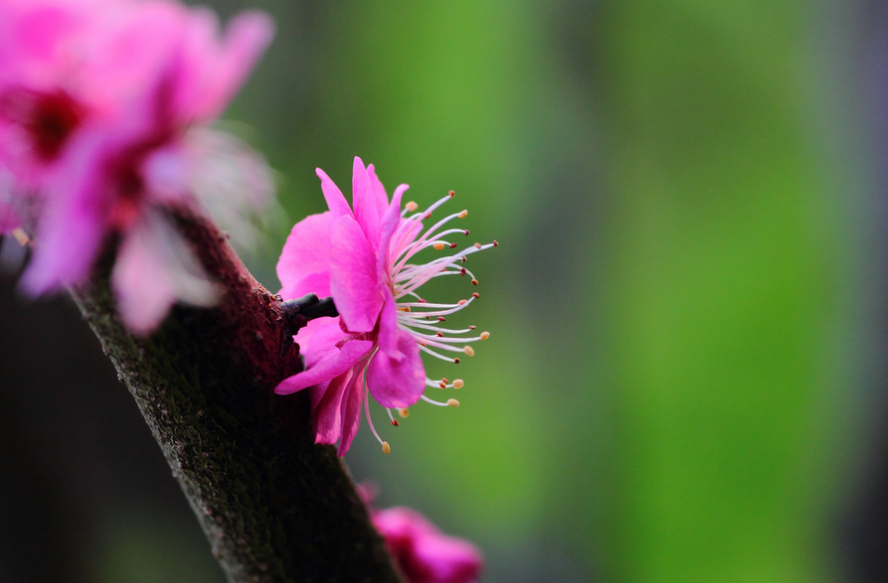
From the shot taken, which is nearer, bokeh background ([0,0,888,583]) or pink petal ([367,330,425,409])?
pink petal ([367,330,425,409])

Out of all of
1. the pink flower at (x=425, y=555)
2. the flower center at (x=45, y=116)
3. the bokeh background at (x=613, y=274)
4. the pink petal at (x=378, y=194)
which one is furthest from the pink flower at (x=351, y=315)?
the bokeh background at (x=613, y=274)

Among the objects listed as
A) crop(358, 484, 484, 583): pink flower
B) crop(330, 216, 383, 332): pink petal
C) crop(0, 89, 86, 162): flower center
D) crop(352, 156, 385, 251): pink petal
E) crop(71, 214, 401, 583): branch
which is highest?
crop(0, 89, 86, 162): flower center

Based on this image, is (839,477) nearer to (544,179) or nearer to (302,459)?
(544,179)

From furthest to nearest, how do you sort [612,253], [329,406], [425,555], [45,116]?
[612,253] → [425,555] → [329,406] → [45,116]

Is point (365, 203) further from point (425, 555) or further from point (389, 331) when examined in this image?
point (425, 555)

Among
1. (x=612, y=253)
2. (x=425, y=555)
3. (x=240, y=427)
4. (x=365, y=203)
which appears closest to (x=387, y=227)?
(x=365, y=203)

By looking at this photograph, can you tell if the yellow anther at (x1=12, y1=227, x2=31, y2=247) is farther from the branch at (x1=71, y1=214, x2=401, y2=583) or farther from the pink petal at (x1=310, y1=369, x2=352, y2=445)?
the pink petal at (x1=310, y1=369, x2=352, y2=445)

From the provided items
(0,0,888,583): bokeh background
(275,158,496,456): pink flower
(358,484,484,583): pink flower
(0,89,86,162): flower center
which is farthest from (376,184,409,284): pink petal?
(0,0,888,583): bokeh background

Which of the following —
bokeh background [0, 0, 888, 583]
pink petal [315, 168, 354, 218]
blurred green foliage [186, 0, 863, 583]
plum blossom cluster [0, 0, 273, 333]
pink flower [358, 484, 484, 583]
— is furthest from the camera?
blurred green foliage [186, 0, 863, 583]
